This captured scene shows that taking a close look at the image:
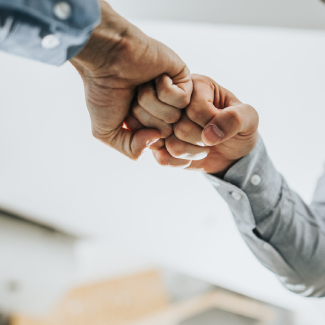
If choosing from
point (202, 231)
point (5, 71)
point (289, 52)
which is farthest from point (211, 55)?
point (202, 231)

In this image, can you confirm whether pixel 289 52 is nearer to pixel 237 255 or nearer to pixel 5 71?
pixel 5 71

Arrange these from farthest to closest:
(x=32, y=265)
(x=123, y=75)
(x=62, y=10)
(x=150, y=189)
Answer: (x=32, y=265) → (x=150, y=189) → (x=123, y=75) → (x=62, y=10)

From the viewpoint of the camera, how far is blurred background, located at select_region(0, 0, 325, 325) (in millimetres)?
740

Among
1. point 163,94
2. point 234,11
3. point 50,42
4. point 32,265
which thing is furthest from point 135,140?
point 32,265

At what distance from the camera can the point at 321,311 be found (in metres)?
1.94

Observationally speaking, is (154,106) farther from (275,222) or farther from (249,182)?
(275,222)

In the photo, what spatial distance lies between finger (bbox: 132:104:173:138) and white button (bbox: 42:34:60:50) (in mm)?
191

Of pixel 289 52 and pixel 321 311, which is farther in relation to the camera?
pixel 321 311

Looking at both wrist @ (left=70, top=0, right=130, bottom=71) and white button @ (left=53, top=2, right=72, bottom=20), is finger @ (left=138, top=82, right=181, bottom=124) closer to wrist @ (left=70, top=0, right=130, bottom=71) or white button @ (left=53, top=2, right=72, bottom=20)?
wrist @ (left=70, top=0, right=130, bottom=71)

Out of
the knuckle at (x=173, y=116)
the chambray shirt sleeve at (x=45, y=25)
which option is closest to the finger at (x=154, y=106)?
the knuckle at (x=173, y=116)

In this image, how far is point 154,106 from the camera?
522mm

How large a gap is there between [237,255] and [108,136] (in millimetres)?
1388

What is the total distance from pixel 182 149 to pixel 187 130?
44mm

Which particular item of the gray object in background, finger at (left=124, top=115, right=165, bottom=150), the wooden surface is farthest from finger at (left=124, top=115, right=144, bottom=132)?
the wooden surface
